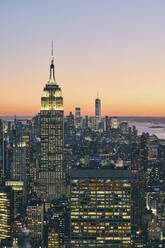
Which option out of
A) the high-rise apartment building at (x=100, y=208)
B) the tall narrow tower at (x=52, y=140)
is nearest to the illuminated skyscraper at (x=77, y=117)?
the tall narrow tower at (x=52, y=140)

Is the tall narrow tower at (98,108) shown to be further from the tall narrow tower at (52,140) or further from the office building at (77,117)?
the tall narrow tower at (52,140)

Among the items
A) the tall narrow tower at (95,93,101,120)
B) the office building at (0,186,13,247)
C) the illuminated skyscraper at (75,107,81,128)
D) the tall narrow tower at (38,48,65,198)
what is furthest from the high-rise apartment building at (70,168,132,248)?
the illuminated skyscraper at (75,107,81,128)

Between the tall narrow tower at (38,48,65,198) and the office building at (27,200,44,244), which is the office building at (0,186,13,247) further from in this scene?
the tall narrow tower at (38,48,65,198)

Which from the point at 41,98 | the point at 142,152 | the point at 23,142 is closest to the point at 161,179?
the point at 142,152

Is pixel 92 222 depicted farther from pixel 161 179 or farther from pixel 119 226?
pixel 161 179

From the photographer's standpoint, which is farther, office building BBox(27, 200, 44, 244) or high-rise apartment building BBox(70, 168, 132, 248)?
office building BBox(27, 200, 44, 244)
